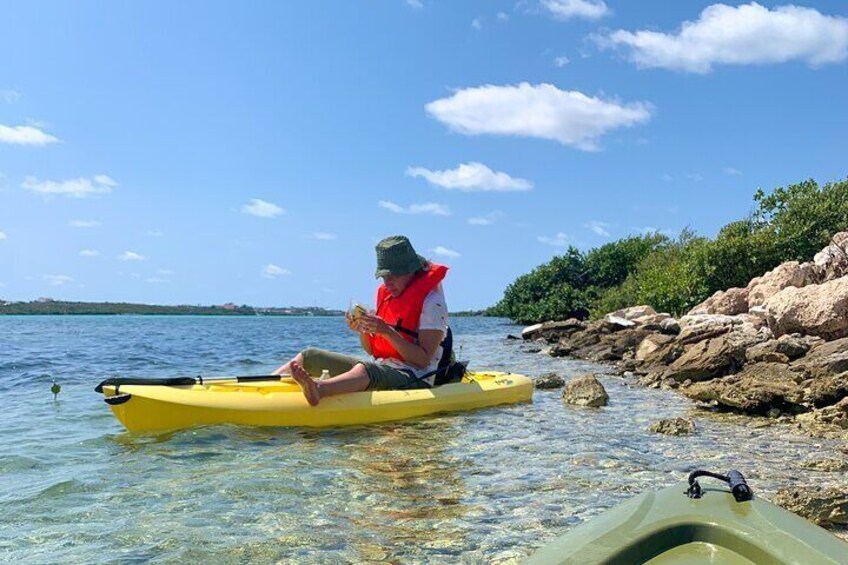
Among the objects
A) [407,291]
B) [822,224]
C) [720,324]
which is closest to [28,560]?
[407,291]

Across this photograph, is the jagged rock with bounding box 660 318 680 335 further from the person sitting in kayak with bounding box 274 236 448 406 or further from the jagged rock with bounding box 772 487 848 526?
the jagged rock with bounding box 772 487 848 526

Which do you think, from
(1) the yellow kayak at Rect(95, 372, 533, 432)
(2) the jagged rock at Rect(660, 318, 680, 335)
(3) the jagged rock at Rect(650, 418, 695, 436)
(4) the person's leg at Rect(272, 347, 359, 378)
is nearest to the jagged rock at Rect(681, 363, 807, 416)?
(3) the jagged rock at Rect(650, 418, 695, 436)

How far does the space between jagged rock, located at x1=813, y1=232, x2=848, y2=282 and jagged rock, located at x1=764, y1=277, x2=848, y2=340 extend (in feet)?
12.4

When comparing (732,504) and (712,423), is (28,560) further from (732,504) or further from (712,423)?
(712,423)

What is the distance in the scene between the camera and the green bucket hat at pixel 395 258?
7.02 m

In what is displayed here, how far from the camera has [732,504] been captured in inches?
104

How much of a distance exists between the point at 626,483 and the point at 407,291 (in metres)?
3.09

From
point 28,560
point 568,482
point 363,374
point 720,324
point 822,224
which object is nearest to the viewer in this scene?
point 28,560

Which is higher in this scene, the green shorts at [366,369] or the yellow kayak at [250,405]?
the green shorts at [366,369]

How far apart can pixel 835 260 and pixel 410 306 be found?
44.7 feet

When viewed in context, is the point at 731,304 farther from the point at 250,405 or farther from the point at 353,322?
the point at 250,405

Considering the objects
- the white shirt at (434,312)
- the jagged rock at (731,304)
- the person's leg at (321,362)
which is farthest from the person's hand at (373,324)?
the jagged rock at (731,304)

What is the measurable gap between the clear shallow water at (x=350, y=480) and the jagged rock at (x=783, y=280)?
9506mm

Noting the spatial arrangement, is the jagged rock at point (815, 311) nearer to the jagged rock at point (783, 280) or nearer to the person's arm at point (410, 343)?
the jagged rock at point (783, 280)
